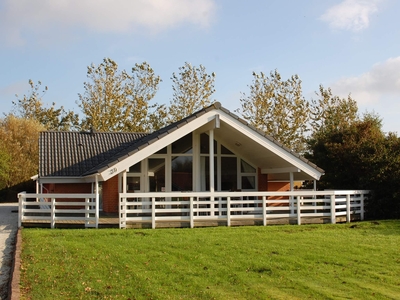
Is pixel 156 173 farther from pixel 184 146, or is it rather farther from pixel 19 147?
pixel 19 147

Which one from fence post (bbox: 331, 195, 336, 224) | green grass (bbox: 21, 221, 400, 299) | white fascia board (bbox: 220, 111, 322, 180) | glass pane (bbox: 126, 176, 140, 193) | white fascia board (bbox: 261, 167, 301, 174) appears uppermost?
white fascia board (bbox: 220, 111, 322, 180)

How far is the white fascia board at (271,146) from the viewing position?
17.7 meters

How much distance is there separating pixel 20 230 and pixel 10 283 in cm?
741

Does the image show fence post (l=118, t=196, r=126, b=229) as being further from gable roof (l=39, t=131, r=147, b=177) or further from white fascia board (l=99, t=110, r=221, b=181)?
gable roof (l=39, t=131, r=147, b=177)

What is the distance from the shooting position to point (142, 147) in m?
16.9

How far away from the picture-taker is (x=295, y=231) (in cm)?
1513

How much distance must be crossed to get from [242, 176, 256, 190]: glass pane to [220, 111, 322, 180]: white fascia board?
10.1 ft

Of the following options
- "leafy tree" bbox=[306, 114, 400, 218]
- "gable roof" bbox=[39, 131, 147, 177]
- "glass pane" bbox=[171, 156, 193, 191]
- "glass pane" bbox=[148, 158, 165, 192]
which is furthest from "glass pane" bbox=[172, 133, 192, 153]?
"leafy tree" bbox=[306, 114, 400, 218]

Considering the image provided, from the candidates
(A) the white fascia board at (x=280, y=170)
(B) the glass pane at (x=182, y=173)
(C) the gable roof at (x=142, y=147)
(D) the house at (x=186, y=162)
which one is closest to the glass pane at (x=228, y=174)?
(D) the house at (x=186, y=162)

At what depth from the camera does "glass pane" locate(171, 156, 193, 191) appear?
1981cm

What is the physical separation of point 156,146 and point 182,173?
2.98 m

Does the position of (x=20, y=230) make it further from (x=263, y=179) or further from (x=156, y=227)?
(x=263, y=179)

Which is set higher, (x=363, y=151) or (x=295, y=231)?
(x=363, y=151)

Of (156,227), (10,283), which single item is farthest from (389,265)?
(156,227)
